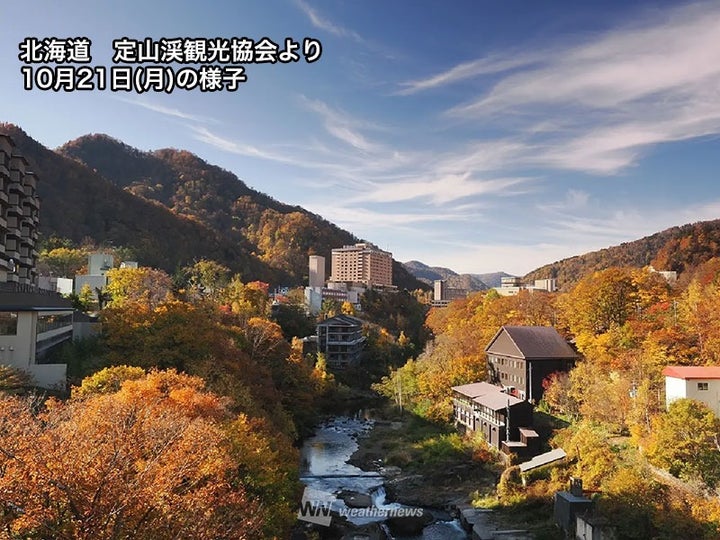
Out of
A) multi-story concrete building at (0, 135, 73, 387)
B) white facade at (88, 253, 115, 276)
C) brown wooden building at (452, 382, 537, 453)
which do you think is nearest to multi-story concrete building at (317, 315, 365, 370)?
white facade at (88, 253, 115, 276)

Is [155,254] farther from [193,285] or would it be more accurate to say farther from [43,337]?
[43,337]

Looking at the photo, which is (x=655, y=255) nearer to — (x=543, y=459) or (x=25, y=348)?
(x=543, y=459)

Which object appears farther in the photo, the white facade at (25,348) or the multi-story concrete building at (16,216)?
the multi-story concrete building at (16,216)

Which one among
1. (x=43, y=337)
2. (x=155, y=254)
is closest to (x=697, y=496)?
(x=43, y=337)

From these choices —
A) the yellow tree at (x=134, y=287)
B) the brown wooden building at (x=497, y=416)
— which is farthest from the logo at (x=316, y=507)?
the yellow tree at (x=134, y=287)

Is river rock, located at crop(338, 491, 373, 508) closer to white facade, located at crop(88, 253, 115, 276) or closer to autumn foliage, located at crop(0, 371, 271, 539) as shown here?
autumn foliage, located at crop(0, 371, 271, 539)
